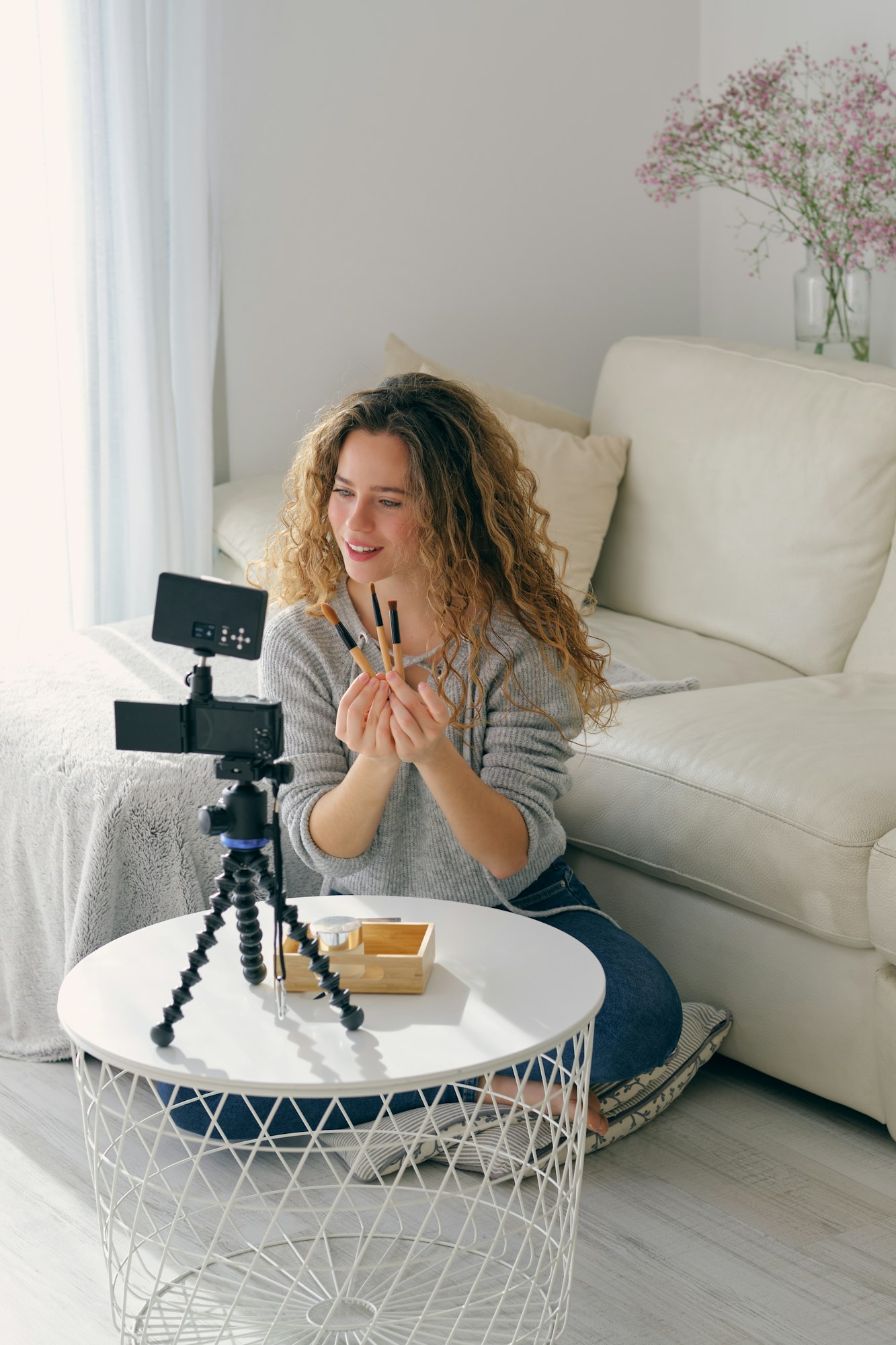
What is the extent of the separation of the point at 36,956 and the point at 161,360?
1196mm

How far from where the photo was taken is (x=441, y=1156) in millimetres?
1568

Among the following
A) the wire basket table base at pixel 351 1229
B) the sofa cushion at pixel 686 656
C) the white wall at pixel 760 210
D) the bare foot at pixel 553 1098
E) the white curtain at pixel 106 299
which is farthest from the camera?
the white wall at pixel 760 210

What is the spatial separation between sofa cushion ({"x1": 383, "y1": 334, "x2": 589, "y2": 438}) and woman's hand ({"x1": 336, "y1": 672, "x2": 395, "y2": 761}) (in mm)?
1451

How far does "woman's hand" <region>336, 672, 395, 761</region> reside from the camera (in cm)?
122

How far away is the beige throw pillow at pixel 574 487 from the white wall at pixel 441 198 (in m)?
0.42

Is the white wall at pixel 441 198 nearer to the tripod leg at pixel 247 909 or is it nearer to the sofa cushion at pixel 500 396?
the sofa cushion at pixel 500 396

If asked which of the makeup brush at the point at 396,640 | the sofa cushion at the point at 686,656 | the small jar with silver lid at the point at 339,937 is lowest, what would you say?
the small jar with silver lid at the point at 339,937

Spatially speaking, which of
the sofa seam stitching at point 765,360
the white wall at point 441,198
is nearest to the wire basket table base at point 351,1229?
the sofa seam stitching at point 765,360

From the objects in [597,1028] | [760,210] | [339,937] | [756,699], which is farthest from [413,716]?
[760,210]

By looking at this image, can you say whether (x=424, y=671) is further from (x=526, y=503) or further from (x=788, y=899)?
(x=788, y=899)

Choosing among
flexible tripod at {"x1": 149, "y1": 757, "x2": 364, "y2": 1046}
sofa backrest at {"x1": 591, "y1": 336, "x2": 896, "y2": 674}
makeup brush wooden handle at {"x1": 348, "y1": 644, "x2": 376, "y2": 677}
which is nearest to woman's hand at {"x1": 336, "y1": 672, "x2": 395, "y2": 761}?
makeup brush wooden handle at {"x1": 348, "y1": 644, "x2": 376, "y2": 677}

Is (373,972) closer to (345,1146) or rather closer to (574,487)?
(345,1146)

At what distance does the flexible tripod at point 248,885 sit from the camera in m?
1.05

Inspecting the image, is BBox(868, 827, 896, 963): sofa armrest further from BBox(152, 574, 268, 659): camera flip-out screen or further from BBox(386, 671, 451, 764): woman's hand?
BBox(152, 574, 268, 659): camera flip-out screen
